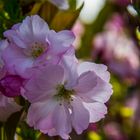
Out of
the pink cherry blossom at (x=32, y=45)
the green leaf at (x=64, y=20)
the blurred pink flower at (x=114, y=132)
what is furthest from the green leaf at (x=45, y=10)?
the blurred pink flower at (x=114, y=132)

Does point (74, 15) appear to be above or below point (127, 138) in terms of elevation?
above

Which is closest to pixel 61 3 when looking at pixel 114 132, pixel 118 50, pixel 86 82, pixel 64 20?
pixel 64 20

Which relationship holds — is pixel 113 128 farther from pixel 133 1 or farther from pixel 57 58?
pixel 57 58

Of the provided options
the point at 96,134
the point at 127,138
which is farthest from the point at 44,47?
the point at 127,138

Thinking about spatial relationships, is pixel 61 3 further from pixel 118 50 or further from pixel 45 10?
pixel 118 50

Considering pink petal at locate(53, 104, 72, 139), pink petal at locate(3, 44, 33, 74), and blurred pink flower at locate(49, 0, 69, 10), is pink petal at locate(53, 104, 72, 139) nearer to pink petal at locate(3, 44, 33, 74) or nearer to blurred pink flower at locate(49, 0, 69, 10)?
pink petal at locate(3, 44, 33, 74)

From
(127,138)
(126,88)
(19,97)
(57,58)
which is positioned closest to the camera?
(57,58)

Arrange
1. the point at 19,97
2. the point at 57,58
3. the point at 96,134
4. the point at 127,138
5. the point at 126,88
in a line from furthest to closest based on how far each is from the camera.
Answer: the point at 126,88 → the point at 127,138 → the point at 96,134 → the point at 19,97 → the point at 57,58
